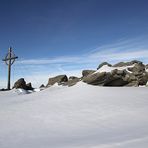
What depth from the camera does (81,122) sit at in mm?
6094

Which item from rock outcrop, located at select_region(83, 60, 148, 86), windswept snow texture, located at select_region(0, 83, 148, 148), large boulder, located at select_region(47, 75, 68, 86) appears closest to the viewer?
windswept snow texture, located at select_region(0, 83, 148, 148)

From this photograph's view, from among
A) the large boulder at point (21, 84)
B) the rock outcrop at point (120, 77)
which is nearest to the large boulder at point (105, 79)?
the rock outcrop at point (120, 77)

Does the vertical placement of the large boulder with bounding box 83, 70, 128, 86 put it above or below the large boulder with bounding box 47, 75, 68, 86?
above

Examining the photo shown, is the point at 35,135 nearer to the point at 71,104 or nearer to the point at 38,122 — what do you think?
the point at 38,122

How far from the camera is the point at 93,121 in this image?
6137 millimetres

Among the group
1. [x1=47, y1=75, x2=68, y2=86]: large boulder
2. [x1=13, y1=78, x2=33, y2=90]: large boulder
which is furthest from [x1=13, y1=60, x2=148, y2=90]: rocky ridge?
[x1=13, y1=78, x2=33, y2=90]: large boulder

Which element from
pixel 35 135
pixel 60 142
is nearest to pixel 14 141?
pixel 35 135

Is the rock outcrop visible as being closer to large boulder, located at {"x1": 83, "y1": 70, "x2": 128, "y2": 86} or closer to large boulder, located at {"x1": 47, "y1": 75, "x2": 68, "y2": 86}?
large boulder, located at {"x1": 83, "y1": 70, "x2": 128, "y2": 86}

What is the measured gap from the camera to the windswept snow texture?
4.49 metres

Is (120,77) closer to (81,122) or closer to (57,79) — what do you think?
(81,122)

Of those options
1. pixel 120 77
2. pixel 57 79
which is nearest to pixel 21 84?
pixel 57 79

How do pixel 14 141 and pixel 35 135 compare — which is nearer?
pixel 14 141

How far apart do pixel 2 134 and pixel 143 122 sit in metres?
3.23

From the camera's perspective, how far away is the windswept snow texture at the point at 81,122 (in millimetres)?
4488
